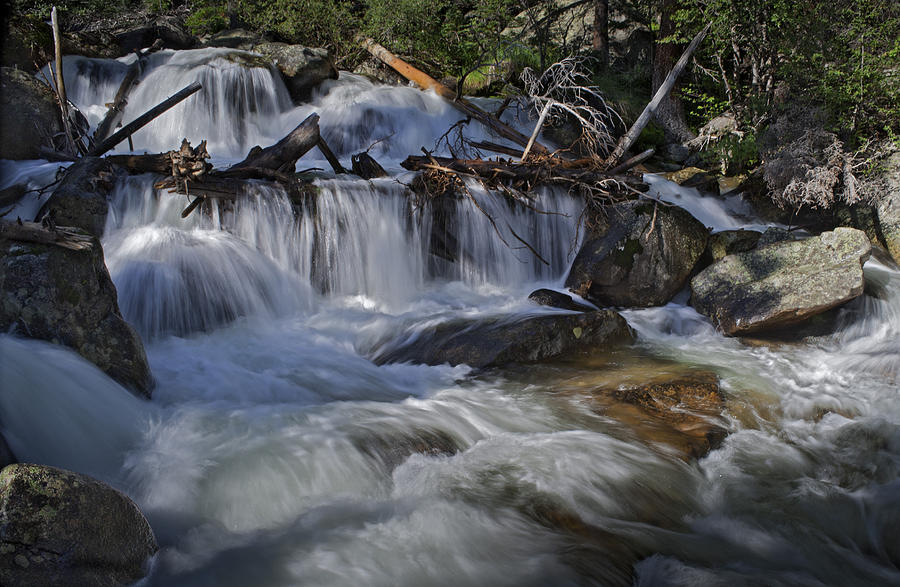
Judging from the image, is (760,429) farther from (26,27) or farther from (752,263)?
(26,27)

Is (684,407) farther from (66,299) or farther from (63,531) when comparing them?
(66,299)

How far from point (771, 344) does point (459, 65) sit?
12.1 m

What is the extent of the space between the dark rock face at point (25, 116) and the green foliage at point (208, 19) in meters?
7.95

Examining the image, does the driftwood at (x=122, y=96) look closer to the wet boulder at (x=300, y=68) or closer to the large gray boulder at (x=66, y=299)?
the wet boulder at (x=300, y=68)

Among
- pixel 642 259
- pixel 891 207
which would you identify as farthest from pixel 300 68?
pixel 891 207

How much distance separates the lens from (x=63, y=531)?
91.5 inches

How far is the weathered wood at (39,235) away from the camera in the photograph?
4.07 metres

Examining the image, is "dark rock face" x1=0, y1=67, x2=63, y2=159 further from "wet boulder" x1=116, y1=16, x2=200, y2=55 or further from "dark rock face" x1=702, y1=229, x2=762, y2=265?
"dark rock face" x1=702, y1=229, x2=762, y2=265

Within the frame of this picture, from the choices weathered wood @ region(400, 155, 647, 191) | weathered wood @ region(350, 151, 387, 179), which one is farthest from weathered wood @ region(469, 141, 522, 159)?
weathered wood @ region(350, 151, 387, 179)

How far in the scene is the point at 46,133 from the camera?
9297 millimetres

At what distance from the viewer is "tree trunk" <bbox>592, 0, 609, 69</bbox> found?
15727 millimetres

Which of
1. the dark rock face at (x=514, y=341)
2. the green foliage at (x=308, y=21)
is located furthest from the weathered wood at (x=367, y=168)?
the green foliage at (x=308, y=21)

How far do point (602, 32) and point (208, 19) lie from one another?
10785mm

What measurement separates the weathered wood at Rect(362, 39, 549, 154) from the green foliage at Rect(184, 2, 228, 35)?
4.71 meters
